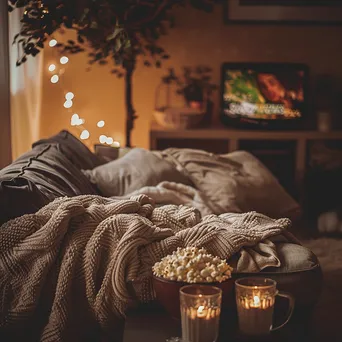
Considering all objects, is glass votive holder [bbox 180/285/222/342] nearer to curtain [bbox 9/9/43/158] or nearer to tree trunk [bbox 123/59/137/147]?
curtain [bbox 9/9/43/158]

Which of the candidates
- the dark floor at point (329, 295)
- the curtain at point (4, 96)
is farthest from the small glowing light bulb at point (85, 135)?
the dark floor at point (329, 295)

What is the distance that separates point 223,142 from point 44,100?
3.82ft

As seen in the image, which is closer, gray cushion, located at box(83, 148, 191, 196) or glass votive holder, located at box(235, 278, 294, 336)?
Result: glass votive holder, located at box(235, 278, 294, 336)

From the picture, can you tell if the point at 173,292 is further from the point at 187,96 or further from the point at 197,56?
the point at 197,56

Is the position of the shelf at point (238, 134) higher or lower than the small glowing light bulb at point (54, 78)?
lower

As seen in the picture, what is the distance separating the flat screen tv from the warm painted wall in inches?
10.8

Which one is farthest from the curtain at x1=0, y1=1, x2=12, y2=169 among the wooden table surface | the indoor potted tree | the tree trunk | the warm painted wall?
the warm painted wall

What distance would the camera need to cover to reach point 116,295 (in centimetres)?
163

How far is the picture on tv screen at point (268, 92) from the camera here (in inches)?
163

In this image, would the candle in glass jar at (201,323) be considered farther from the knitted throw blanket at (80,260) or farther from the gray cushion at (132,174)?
the gray cushion at (132,174)

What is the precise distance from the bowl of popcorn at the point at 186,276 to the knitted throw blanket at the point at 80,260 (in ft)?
0.57

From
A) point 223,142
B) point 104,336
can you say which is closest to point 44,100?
point 223,142

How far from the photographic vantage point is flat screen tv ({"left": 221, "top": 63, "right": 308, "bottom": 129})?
4129mm

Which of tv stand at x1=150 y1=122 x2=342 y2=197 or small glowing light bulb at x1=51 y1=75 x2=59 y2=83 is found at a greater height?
small glowing light bulb at x1=51 y1=75 x2=59 y2=83
